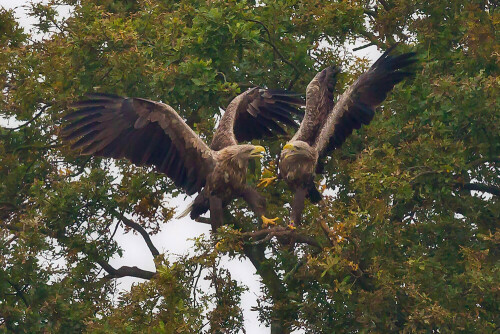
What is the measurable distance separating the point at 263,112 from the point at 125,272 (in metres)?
3.57

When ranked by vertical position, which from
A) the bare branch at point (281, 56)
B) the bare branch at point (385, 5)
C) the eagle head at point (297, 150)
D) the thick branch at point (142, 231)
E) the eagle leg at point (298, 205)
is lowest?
the eagle leg at point (298, 205)

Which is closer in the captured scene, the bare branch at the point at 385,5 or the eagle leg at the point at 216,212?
the eagle leg at the point at 216,212

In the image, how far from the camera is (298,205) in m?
13.1

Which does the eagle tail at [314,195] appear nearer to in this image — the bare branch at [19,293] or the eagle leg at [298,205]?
the eagle leg at [298,205]

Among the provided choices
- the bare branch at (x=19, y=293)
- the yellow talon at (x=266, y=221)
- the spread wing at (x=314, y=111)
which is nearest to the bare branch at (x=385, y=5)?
the spread wing at (x=314, y=111)

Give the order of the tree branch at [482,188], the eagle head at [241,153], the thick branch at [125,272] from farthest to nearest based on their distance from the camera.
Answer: the thick branch at [125,272] < the tree branch at [482,188] < the eagle head at [241,153]

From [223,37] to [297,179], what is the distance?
2.27 m

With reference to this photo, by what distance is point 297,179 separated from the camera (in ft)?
43.2

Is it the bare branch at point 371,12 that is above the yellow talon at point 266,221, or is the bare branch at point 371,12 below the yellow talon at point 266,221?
above

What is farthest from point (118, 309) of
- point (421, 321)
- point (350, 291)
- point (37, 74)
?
point (37, 74)

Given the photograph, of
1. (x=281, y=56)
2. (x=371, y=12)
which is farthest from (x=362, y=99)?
(x=371, y=12)

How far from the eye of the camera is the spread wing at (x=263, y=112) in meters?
14.7

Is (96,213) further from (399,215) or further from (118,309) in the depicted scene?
(399,215)

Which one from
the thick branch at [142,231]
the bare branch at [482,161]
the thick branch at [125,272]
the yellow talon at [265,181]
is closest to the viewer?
the yellow talon at [265,181]
